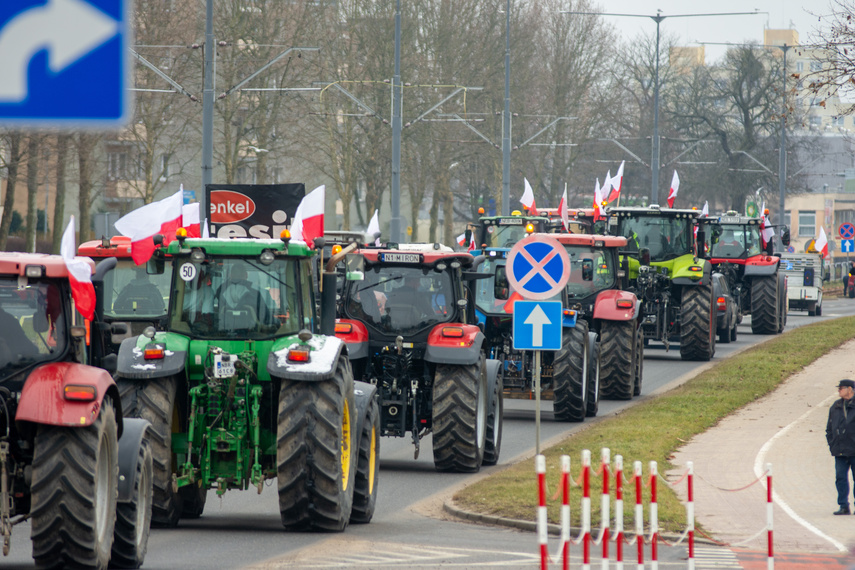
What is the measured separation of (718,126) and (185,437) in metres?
67.9

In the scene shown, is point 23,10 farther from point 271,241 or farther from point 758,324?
point 758,324

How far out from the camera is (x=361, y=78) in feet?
168

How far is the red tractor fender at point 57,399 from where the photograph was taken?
7234mm

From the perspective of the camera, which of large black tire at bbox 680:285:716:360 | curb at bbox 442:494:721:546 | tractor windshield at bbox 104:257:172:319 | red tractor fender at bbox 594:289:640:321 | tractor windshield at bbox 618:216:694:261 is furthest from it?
tractor windshield at bbox 618:216:694:261

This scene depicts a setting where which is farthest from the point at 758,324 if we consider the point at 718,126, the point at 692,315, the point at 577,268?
the point at 718,126

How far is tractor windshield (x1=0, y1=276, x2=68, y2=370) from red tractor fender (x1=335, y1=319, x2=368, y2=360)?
5779 millimetres

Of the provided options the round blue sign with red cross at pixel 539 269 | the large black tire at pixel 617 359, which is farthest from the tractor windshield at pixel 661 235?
the round blue sign with red cross at pixel 539 269

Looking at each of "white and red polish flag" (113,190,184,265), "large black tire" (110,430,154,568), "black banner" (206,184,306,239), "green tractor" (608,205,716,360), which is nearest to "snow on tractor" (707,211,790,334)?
"green tractor" (608,205,716,360)

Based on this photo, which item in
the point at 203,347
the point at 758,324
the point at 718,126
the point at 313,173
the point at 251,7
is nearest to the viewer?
the point at 203,347

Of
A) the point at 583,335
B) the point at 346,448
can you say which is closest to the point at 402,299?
the point at 346,448

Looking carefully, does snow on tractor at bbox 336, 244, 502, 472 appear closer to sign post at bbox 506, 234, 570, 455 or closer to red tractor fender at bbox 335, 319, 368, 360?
red tractor fender at bbox 335, 319, 368, 360

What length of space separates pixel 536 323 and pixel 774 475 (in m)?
3.45

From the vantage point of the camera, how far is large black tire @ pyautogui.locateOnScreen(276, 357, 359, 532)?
9484 millimetres

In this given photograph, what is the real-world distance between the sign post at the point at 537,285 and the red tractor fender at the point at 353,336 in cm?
189
